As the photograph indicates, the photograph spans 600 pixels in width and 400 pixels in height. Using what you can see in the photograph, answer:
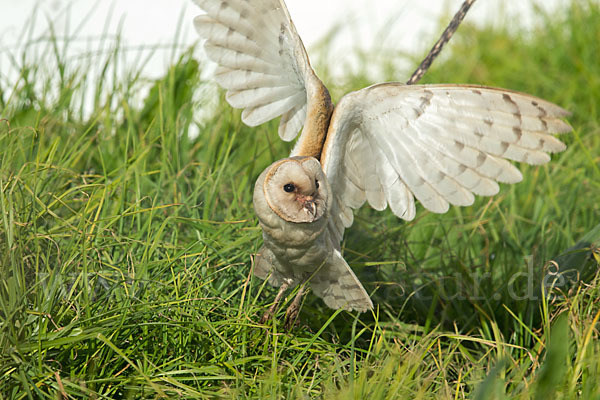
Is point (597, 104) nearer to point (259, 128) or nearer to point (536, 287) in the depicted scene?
point (536, 287)

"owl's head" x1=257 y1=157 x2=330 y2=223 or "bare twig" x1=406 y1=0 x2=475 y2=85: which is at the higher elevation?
"bare twig" x1=406 y1=0 x2=475 y2=85

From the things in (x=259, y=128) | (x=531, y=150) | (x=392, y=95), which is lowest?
(x=259, y=128)

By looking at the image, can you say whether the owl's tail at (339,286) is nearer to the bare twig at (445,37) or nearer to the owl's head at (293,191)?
the owl's head at (293,191)

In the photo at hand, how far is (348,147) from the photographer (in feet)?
8.56

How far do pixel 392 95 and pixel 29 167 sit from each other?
58.3 inches

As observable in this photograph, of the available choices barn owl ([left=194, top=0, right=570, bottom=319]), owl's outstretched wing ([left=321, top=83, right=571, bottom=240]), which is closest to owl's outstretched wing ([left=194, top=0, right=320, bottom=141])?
barn owl ([left=194, top=0, right=570, bottom=319])

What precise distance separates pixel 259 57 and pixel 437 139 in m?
0.81

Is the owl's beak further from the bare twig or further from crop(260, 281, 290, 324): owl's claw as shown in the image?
the bare twig

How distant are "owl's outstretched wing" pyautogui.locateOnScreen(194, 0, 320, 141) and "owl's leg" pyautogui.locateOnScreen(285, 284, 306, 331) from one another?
0.78m

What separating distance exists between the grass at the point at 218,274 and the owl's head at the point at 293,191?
398mm

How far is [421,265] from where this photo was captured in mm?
3455

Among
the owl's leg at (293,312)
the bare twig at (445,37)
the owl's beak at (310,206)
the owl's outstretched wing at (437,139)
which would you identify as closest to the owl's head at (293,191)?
the owl's beak at (310,206)

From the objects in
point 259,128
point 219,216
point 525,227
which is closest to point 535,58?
point 525,227

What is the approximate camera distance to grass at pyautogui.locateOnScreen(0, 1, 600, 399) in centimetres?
219
